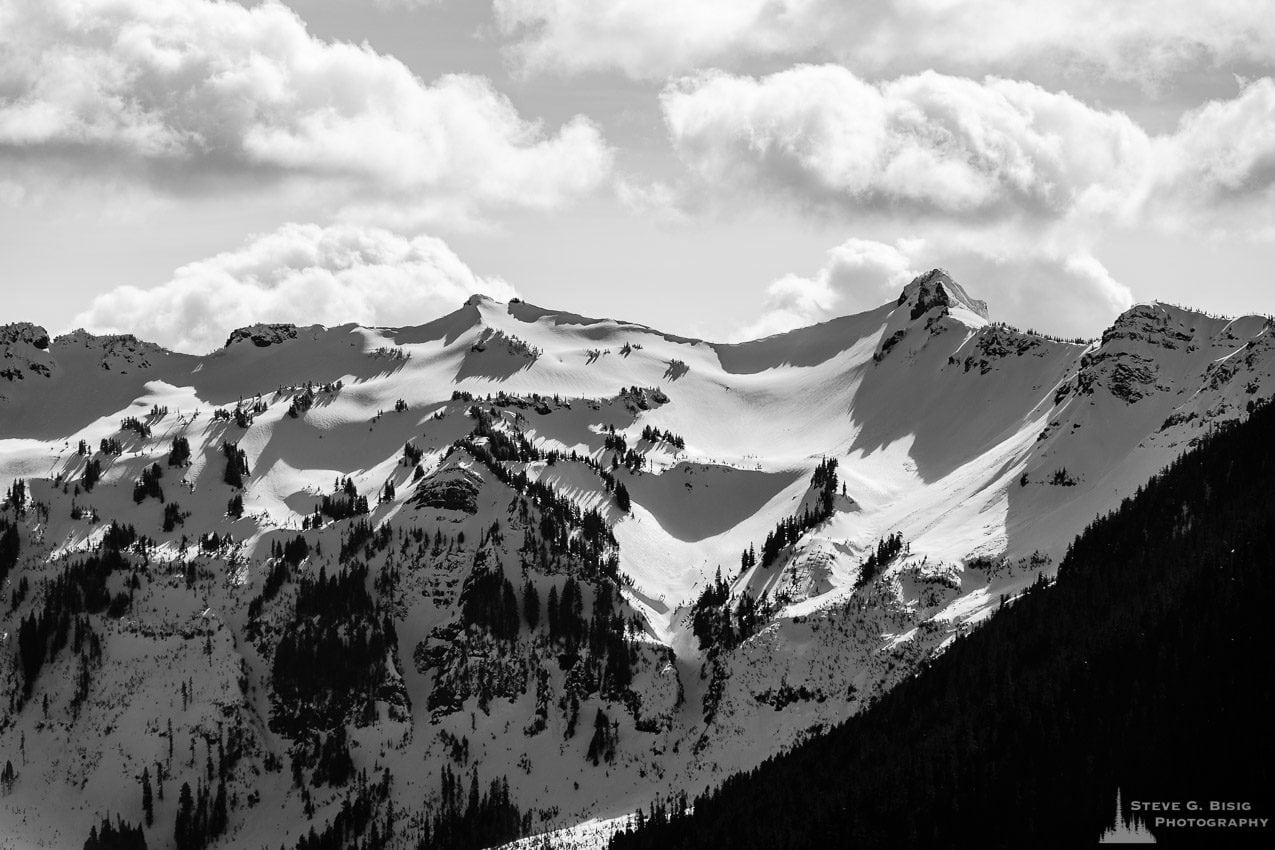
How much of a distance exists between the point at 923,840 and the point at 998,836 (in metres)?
10.1

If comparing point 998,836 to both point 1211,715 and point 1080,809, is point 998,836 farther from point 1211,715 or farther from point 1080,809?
point 1211,715

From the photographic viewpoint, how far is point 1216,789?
18862cm

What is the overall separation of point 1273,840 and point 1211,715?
24.0m

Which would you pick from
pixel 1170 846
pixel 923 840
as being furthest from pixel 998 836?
pixel 1170 846

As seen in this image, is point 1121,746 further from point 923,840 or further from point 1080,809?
point 923,840

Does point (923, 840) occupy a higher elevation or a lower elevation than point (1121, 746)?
lower

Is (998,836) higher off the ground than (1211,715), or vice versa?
(1211,715)

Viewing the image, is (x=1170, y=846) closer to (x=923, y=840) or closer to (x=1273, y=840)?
(x=1273, y=840)

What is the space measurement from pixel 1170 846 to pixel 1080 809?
Answer: 1576 cm

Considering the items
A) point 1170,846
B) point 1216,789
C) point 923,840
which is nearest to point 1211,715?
point 1216,789

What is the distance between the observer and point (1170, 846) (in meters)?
179

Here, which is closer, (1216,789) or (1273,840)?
(1273,840)

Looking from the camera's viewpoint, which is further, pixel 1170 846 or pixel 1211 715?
pixel 1211 715

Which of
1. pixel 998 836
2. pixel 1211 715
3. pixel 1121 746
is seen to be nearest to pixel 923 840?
pixel 998 836
